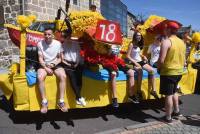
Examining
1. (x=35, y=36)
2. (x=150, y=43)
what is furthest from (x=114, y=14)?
(x=35, y=36)

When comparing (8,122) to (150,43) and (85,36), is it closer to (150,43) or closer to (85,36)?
(85,36)

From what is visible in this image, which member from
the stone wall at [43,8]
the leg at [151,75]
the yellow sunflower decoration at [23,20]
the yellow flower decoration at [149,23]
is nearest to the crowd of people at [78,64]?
the yellow sunflower decoration at [23,20]

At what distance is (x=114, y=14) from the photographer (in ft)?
79.5

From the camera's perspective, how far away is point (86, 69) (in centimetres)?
708

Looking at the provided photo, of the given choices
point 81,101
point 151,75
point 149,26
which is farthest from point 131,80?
point 149,26

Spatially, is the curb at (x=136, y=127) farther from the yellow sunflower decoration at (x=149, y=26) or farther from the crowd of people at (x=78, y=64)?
the yellow sunflower decoration at (x=149, y=26)

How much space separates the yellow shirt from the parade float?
0.92 meters

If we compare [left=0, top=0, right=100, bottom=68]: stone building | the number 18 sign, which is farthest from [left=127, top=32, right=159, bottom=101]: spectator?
[left=0, top=0, right=100, bottom=68]: stone building

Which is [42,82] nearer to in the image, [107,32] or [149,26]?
[107,32]

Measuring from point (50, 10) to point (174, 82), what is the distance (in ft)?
35.8

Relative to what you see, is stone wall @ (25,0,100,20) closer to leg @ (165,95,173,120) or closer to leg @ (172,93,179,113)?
leg @ (172,93,179,113)

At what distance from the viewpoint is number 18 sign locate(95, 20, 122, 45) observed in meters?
6.43

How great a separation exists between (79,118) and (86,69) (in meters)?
0.97

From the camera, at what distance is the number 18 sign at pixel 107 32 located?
21.1 feet
